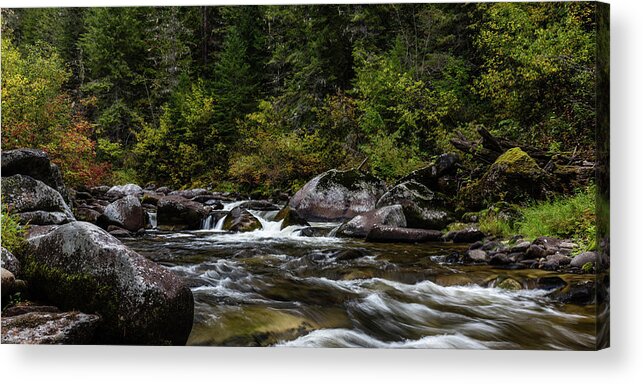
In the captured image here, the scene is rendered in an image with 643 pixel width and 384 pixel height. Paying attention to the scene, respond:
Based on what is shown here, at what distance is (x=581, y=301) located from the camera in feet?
15.1

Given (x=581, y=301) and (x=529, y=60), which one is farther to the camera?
(x=529, y=60)

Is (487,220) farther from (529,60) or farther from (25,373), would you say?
(25,373)

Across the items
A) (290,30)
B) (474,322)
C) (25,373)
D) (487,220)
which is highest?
(290,30)

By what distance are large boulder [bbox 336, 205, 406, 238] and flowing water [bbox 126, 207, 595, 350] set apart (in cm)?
12

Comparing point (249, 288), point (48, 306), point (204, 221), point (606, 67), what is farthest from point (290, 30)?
point (48, 306)

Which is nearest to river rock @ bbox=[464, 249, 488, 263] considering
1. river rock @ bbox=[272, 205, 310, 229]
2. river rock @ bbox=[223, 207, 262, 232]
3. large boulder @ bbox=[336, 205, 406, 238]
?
large boulder @ bbox=[336, 205, 406, 238]

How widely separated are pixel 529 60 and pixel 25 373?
17.0 feet

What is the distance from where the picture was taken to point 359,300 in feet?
15.9

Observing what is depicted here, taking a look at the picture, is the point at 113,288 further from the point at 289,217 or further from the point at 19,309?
the point at 289,217

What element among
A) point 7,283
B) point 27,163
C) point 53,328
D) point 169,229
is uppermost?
point 27,163

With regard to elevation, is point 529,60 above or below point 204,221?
above

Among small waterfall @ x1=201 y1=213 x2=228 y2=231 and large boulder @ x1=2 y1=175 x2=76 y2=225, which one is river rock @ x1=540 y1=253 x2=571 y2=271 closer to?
small waterfall @ x1=201 y1=213 x2=228 y2=231

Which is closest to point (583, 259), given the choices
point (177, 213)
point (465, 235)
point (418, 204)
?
point (465, 235)

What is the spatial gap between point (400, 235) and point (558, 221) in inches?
53.1
